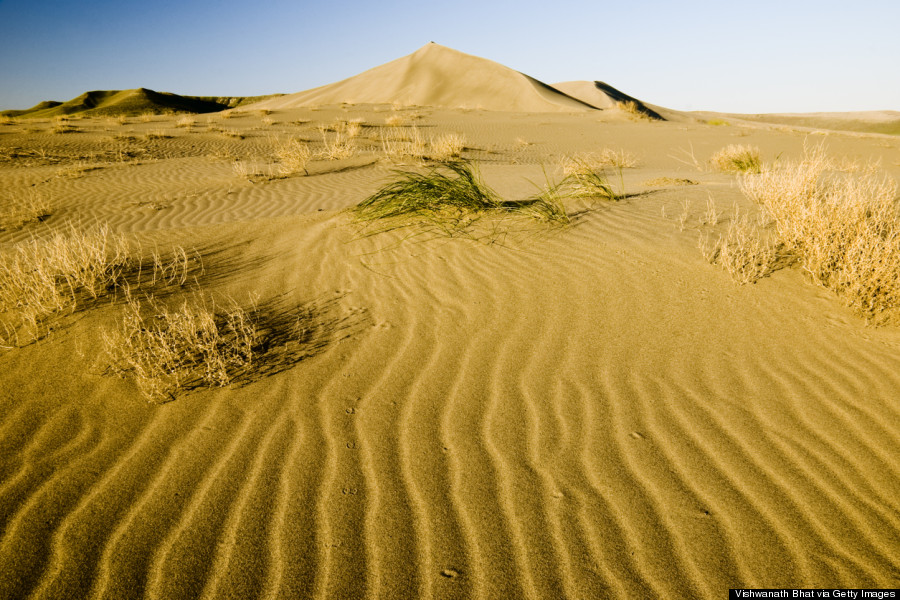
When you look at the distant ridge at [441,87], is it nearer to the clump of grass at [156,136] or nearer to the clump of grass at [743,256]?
the clump of grass at [156,136]

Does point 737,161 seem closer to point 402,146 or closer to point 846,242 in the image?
point 846,242

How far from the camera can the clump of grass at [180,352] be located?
8.72ft

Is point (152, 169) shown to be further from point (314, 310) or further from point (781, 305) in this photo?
point (781, 305)

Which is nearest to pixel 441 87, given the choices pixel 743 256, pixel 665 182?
pixel 665 182

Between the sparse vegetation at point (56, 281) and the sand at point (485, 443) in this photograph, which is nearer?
the sand at point (485, 443)

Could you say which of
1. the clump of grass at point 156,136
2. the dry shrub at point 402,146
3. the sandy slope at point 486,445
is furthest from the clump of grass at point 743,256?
the clump of grass at point 156,136

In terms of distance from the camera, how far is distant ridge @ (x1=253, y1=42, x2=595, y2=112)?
43500mm

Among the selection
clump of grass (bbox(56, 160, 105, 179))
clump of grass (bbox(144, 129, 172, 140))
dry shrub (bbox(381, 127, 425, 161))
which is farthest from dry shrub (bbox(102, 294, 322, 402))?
clump of grass (bbox(144, 129, 172, 140))

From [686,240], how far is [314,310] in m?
3.33

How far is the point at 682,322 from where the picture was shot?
10.4ft

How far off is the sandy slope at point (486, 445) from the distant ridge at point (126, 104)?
55.5 meters

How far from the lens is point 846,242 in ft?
11.5

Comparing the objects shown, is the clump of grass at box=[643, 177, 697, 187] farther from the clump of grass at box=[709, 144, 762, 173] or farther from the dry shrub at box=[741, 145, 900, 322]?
the dry shrub at box=[741, 145, 900, 322]

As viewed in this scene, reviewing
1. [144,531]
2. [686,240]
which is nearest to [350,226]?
[686,240]
